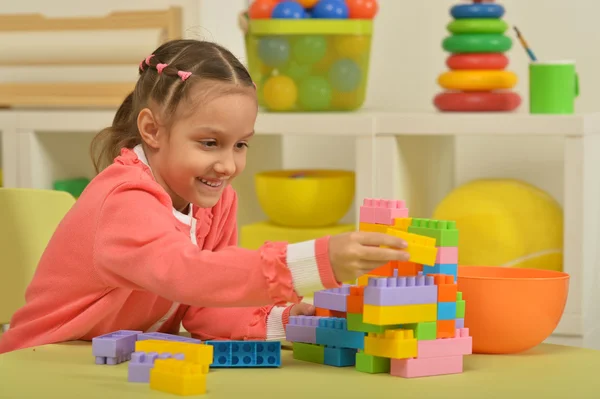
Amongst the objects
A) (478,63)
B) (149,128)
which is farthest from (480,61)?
(149,128)

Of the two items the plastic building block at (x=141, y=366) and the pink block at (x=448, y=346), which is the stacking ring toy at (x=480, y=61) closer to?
the pink block at (x=448, y=346)

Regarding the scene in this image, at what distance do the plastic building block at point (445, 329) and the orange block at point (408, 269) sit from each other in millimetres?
55

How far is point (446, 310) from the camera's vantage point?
931mm

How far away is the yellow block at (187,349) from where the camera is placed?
2.93 ft

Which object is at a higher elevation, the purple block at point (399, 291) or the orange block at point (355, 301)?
the purple block at point (399, 291)

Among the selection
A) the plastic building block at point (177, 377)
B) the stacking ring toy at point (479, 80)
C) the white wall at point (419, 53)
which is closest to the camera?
the plastic building block at point (177, 377)

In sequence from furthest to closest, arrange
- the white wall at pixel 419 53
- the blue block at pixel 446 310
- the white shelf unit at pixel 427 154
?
the white wall at pixel 419 53 < the white shelf unit at pixel 427 154 < the blue block at pixel 446 310

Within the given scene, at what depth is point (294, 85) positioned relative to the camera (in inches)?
80.8

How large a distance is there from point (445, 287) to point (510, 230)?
3.23 ft

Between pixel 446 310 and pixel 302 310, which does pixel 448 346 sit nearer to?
pixel 446 310

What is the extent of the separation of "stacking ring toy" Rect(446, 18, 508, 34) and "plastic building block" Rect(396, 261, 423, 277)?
1.12 m

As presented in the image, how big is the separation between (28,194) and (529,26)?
1271mm

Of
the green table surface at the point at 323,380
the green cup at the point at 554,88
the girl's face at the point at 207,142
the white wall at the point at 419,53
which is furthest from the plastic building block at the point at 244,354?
the white wall at the point at 419,53

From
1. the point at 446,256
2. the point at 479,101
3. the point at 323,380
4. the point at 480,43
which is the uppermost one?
the point at 480,43
